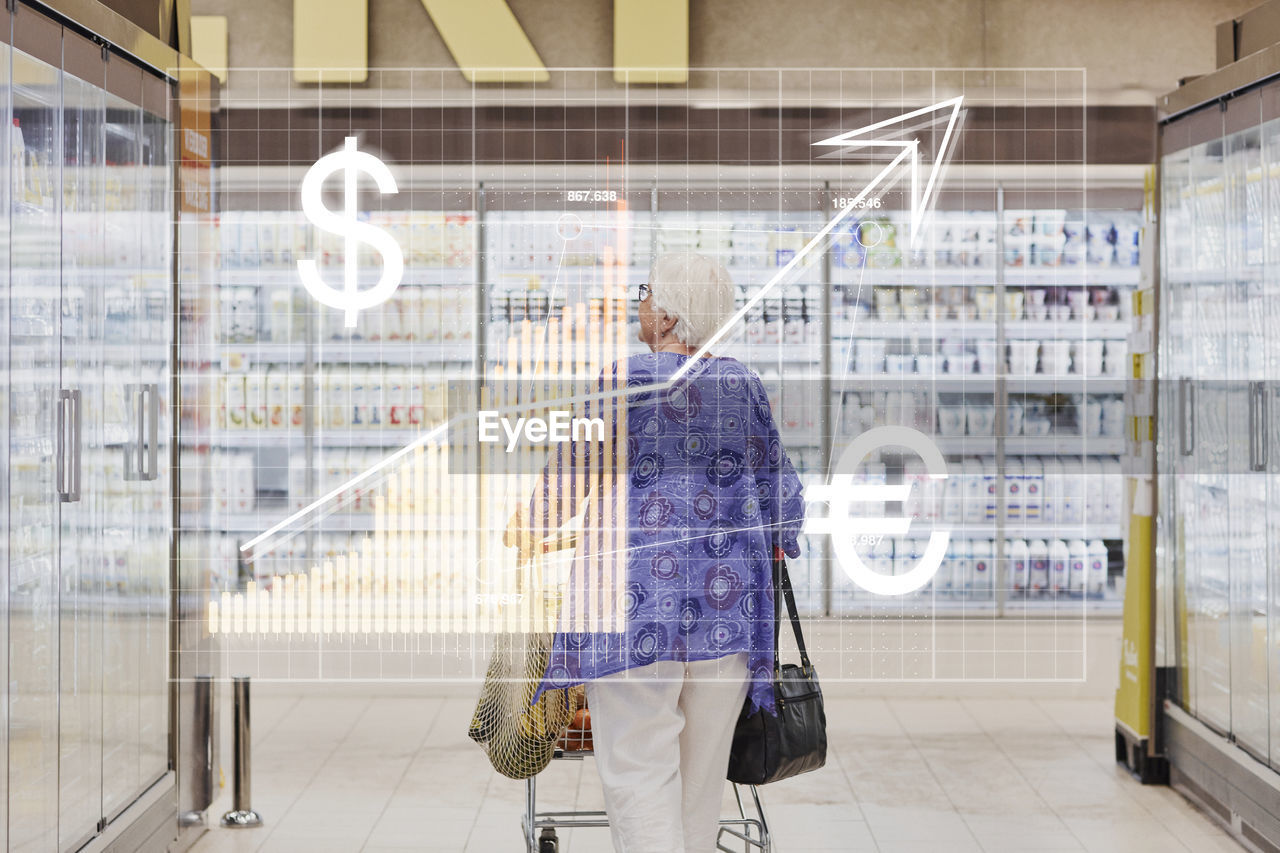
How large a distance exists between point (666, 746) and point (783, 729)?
0.31m

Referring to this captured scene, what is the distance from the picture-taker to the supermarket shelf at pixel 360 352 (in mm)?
2806

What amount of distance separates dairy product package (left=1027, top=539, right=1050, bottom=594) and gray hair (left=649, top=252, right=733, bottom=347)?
896 mm


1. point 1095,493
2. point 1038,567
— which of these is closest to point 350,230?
point 1038,567

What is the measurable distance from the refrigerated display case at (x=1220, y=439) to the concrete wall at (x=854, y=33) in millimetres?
1565

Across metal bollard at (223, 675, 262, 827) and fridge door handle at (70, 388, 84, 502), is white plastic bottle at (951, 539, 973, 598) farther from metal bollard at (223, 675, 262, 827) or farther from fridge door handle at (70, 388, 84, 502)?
metal bollard at (223, 675, 262, 827)

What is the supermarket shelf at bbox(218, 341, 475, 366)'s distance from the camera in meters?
2.81

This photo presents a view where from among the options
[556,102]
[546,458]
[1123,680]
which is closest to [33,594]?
[546,458]

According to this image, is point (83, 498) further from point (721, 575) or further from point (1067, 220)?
point (1067, 220)

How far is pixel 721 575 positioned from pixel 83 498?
4.80 feet

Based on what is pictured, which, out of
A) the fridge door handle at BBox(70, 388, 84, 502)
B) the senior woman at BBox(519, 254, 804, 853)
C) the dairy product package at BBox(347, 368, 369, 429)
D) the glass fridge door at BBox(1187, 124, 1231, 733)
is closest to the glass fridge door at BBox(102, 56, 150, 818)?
the fridge door handle at BBox(70, 388, 84, 502)

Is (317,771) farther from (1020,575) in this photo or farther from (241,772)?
(1020,575)

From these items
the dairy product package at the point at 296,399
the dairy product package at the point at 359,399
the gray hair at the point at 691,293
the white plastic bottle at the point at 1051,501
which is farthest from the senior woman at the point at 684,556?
the white plastic bottle at the point at 1051,501

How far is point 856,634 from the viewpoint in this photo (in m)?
2.90

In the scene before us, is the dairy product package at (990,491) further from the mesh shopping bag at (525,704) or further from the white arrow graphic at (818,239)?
the mesh shopping bag at (525,704)
